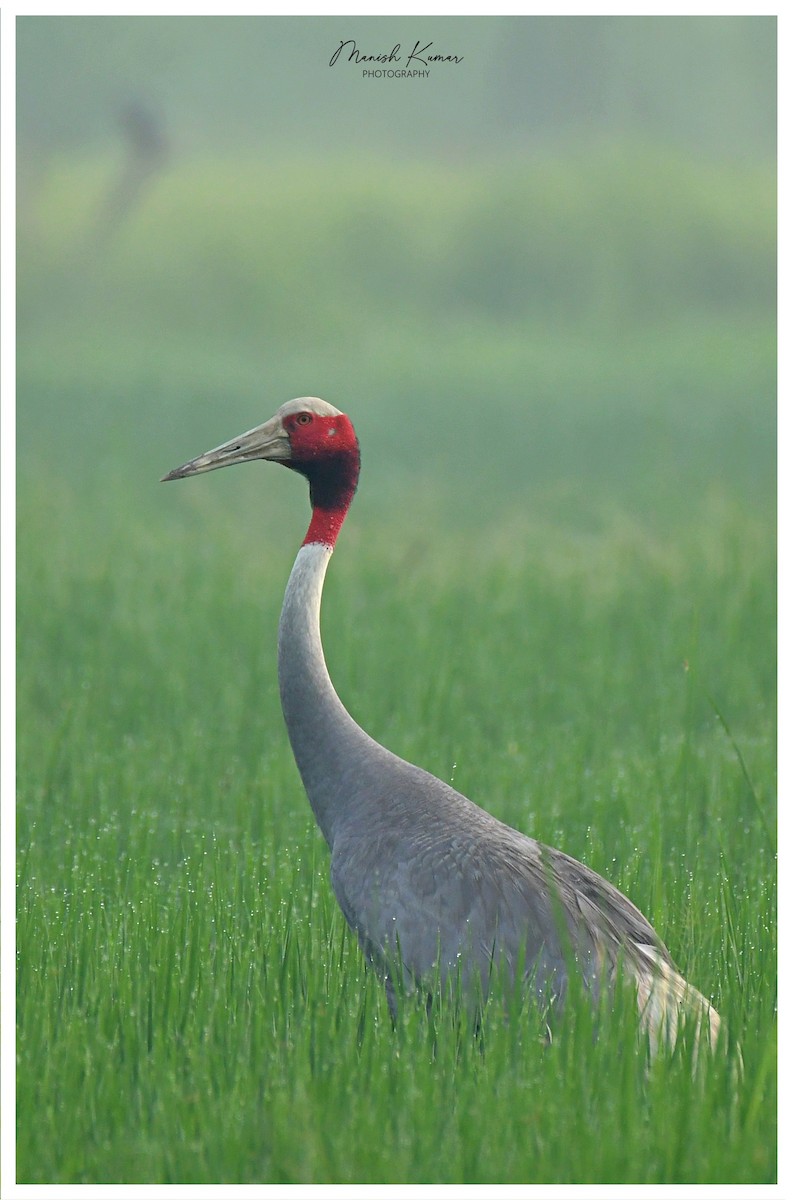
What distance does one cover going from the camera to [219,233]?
2311 centimetres

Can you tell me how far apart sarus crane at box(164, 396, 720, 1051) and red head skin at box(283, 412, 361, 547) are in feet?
0.04

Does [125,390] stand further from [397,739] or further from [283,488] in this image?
[397,739]

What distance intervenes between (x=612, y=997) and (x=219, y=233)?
20466 millimetres

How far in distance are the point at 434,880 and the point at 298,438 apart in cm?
162

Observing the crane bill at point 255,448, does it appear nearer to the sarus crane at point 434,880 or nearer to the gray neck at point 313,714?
the sarus crane at point 434,880

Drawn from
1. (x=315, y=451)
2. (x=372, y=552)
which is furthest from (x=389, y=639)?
(x=315, y=451)

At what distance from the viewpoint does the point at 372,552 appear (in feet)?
39.2

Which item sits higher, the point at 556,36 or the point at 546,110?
the point at 556,36

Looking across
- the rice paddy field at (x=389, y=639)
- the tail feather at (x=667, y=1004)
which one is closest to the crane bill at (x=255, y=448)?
the rice paddy field at (x=389, y=639)

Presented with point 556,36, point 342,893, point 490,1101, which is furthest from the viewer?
point 556,36

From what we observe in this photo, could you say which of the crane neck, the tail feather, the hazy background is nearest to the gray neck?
the crane neck

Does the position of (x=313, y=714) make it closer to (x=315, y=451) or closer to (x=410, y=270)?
(x=315, y=451)

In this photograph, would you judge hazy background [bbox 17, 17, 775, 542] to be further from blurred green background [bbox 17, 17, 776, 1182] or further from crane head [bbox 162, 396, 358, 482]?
crane head [bbox 162, 396, 358, 482]

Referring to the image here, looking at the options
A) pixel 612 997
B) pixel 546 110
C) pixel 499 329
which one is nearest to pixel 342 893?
pixel 612 997
